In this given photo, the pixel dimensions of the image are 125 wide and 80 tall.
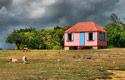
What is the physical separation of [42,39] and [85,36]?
10.5m

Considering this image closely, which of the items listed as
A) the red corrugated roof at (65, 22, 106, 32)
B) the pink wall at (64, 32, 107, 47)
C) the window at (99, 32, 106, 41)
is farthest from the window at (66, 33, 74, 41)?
the window at (99, 32, 106, 41)

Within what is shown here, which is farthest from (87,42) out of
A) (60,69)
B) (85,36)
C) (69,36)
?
(60,69)

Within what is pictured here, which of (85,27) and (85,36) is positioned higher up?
(85,27)

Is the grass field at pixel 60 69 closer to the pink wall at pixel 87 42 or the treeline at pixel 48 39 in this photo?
the pink wall at pixel 87 42

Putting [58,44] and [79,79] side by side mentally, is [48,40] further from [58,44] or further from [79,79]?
[79,79]

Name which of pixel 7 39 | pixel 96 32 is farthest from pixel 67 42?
pixel 7 39

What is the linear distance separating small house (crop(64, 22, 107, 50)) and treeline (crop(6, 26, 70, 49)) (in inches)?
168

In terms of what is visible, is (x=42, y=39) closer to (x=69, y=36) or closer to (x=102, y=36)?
(x=69, y=36)

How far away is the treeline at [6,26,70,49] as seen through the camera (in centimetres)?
3759

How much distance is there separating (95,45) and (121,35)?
9834 mm

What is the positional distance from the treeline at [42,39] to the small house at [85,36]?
14.0 ft

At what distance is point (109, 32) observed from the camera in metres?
39.3

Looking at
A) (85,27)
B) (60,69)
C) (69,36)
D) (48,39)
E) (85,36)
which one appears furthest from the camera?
(48,39)

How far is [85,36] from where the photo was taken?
31.6 meters
